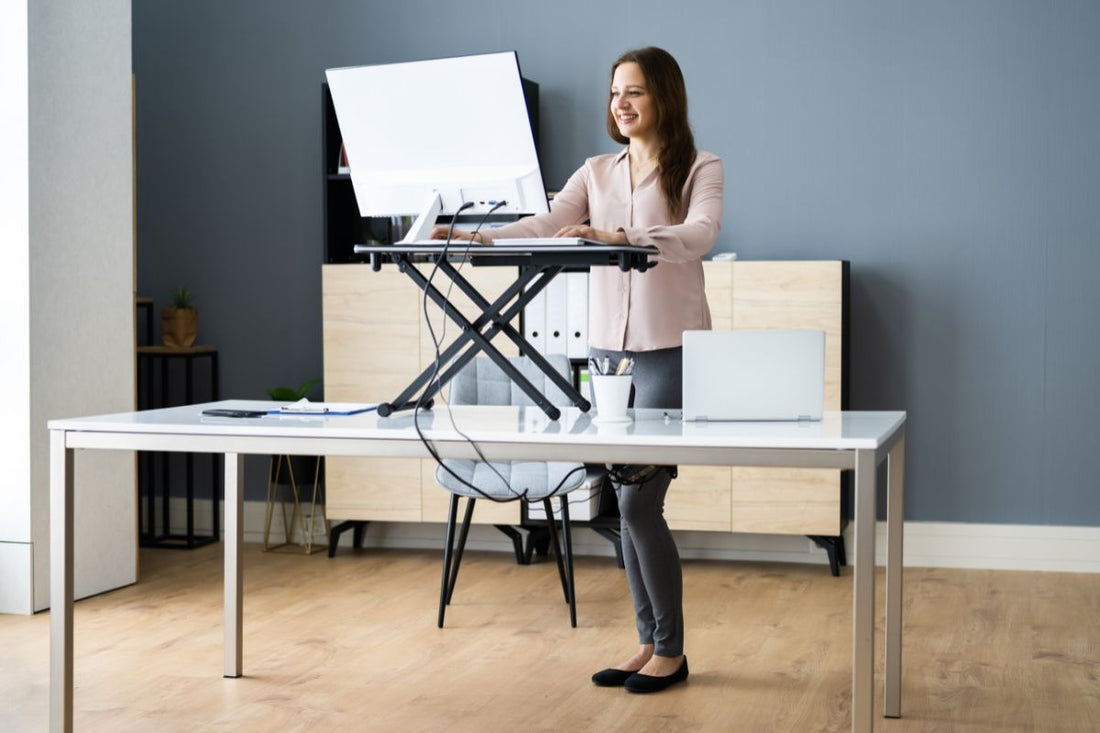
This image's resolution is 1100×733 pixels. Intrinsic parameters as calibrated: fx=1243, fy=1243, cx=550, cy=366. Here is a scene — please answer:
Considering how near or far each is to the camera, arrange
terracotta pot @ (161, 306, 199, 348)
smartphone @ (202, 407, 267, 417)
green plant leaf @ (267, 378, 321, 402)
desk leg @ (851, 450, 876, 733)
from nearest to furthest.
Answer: desk leg @ (851, 450, 876, 733) < smartphone @ (202, 407, 267, 417) < green plant leaf @ (267, 378, 321, 402) < terracotta pot @ (161, 306, 199, 348)

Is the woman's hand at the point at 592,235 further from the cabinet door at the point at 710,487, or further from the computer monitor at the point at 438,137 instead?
the cabinet door at the point at 710,487

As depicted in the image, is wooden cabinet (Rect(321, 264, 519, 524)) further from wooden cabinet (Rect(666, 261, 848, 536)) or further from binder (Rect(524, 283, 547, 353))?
wooden cabinet (Rect(666, 261, 848, 536))

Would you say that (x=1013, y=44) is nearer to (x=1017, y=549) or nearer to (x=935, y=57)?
(x=935, y=57)

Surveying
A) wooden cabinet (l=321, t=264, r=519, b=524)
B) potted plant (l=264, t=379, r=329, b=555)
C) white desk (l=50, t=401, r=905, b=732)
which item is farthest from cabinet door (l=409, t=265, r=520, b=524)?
white desk (l=50, t=401, r=905, b=732)

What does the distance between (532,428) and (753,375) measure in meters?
0.43

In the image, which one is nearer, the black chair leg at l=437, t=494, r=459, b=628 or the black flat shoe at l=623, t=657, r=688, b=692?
the black flat shoe at l=623, t=657, r=688, b=692

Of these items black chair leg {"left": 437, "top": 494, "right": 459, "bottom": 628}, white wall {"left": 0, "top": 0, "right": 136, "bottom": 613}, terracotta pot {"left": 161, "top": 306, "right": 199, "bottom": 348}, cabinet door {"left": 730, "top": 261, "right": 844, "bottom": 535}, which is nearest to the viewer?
black chair leg {"left": 437, "top": 494, "right": 459, "bottom": 628}

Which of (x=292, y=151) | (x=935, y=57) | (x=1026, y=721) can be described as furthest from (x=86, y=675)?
(x=935, y=57)

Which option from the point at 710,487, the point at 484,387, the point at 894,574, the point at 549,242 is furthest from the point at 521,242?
the point at 710,487

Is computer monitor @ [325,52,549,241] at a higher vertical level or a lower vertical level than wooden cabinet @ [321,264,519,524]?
higher

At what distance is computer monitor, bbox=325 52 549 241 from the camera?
91.9 inches

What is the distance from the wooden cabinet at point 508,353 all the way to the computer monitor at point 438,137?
6.42 feet

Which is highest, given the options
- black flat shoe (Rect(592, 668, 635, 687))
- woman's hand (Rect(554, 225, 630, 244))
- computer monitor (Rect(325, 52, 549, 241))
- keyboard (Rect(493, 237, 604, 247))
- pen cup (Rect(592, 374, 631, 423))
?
computer monitor (Rect(325, 52, 549, 241))

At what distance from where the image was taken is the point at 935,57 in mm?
4484
